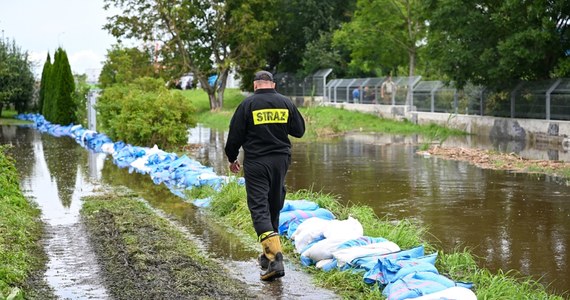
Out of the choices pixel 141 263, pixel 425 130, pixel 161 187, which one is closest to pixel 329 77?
pixel 425 130

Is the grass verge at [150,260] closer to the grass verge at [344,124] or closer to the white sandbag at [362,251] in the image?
the white sandbag at [362,251]

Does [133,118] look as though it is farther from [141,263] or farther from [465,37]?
[141,263]

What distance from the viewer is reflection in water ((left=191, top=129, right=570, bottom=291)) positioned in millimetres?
8359

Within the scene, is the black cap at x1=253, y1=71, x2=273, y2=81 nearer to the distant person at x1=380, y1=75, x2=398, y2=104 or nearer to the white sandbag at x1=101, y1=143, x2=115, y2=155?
the white sandbag at x1=101, y1=143, x2=115, y2=155

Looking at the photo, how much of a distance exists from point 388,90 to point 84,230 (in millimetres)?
25579

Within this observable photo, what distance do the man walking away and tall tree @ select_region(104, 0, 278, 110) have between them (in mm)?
34106

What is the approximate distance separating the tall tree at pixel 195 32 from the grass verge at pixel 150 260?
3171 cm

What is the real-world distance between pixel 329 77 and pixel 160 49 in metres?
9.12

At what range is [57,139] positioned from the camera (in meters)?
26.9

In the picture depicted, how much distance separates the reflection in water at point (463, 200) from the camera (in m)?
8.36

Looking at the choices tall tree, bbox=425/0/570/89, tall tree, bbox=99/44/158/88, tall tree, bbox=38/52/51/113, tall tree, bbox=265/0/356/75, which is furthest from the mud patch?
tall tree, bbox=265/0/356/75

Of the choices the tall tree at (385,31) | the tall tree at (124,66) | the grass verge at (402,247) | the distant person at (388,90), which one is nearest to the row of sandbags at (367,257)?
the grass verge at (402,247)

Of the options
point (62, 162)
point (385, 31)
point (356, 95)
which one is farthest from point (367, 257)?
point (385, 31)

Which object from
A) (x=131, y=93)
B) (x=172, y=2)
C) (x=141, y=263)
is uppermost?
(x=172, y=2)
